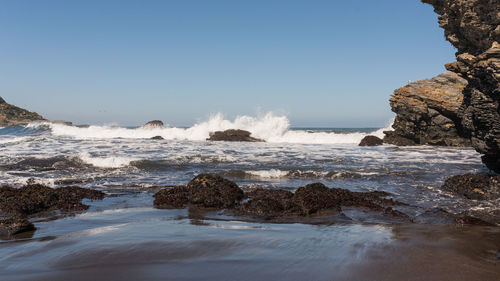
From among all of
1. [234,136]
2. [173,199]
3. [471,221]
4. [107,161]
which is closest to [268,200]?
[173,199]

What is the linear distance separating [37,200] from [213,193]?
3.41 meters

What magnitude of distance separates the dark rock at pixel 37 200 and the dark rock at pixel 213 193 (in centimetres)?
215

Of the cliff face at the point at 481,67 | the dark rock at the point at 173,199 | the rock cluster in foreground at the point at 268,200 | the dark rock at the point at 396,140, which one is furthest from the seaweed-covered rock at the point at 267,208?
the dark rock at the point at 396,140

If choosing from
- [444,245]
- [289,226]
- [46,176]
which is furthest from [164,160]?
[444,245]

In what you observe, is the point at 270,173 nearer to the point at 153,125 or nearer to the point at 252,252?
the point at 252,252

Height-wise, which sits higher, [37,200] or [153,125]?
[153,125]

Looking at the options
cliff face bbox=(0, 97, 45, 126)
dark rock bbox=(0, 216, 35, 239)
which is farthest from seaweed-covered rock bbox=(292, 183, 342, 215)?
cliff face bbox=(0, 97, 45, 126)

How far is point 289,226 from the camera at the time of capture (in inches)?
198

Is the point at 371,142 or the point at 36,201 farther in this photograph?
the point at 371,142

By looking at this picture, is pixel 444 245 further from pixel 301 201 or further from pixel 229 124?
pixel 229 124

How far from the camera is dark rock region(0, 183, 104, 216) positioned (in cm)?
620

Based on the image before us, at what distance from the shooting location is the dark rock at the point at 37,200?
20.4 feet

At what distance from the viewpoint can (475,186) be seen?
767cm

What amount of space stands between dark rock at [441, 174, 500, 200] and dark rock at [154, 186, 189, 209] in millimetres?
6213
